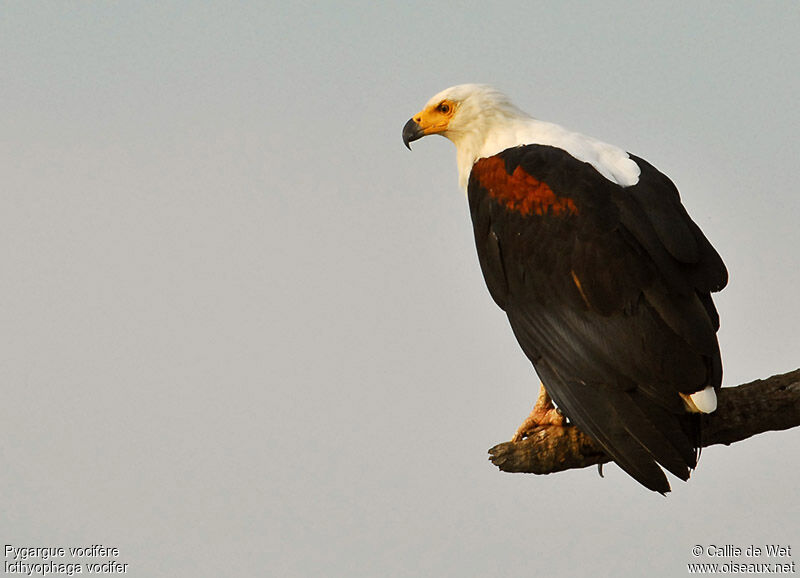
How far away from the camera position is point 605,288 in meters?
8.11

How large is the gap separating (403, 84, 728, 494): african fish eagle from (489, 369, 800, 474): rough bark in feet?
0.58

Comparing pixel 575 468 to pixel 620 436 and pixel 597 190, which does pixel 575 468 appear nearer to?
pixel 620 436

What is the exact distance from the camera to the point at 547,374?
825 centimetres

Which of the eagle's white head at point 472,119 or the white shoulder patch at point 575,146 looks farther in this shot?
the eagle's white head at point 472,119

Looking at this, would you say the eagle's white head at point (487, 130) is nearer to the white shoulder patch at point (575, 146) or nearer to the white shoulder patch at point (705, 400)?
the white shoulder patch at point (575, 146)

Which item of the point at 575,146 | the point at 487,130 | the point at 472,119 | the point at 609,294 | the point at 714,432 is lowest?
the point at 714,432

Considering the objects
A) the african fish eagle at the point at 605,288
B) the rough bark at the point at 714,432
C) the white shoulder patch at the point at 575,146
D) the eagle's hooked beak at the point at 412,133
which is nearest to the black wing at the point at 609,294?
the african fish eagle at the point at 605,288

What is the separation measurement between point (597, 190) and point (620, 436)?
1.49 meters

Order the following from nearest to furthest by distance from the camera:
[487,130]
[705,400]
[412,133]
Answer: [705,400] < [487,130] < [412,133]

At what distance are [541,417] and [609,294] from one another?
104 centimetres

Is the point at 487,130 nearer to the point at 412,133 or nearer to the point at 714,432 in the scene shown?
the point at 412,133

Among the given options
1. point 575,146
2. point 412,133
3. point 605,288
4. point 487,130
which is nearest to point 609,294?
point 605,288

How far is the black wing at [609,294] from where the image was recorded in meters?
7.85

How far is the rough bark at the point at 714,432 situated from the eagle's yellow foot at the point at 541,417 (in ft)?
0.28
